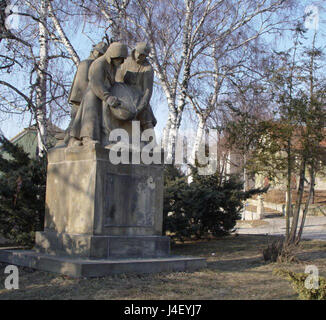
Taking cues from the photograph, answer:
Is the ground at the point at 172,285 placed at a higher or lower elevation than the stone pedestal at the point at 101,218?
lower

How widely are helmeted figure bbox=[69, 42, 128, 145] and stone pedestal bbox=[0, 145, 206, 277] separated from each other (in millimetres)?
300

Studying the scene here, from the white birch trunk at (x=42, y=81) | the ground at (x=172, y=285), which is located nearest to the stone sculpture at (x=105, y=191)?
the ground at (x=172, y=285)

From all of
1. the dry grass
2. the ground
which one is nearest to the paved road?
the ground

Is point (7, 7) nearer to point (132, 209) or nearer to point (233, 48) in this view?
point (132, 209)

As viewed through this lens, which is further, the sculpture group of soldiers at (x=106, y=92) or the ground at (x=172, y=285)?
the sculpture group of soldiers at (x=106, y=92)

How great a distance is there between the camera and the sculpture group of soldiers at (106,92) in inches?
275

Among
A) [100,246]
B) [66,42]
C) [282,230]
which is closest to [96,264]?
[100,246]

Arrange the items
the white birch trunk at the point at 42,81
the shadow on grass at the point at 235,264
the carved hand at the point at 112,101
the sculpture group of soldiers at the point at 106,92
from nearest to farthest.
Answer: the carved hand at the point at 112,101
the sculpture group of soldiers at the point at 106,92
the shadow on grass at the point at 235,264
the white birch trunk at the point at 42,81

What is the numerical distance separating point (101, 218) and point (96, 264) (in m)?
0.82

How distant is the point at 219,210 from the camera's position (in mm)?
12734

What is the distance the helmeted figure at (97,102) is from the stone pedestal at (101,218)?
30 cm

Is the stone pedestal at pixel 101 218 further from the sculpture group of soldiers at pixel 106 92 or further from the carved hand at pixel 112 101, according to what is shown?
the carved hand at pixel 112 101

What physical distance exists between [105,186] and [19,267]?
6.06ft

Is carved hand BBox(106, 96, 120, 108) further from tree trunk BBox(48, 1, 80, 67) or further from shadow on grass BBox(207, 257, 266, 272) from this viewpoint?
tree trunk BBox(48, 1, 80, 67)
